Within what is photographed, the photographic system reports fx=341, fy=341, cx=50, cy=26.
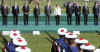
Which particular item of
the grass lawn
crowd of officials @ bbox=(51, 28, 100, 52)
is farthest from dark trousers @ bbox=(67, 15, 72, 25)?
crowd of officials @ bbox=(51, 28, 100, 52)

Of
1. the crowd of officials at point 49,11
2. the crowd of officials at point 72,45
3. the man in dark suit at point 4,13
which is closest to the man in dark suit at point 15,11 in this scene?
the crowd of officials at point 49,11

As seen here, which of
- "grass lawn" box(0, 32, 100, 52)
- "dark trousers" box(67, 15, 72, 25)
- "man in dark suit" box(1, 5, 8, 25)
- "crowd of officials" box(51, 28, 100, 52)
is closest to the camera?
"crowd of officials" box(51, 28, 100, 52)

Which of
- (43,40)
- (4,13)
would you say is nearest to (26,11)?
(4,13)

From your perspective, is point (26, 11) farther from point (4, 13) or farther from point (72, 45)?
point (72, 45)

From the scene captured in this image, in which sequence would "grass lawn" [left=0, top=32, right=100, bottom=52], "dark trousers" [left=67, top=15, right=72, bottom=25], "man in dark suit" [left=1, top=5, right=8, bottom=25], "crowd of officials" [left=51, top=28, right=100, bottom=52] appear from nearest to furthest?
1. "crowd of officials" [left=51, top=28, right=100, bottom=52]
2. "grass lawn" [left=0, top=32, right=100, bottom=52]
3. "man in dark suit" [left=1, top=5, right=8, bottom=25]
4. "dark trousers" [left=67, top=15, right=72, bottom=25]

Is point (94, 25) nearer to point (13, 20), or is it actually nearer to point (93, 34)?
point (93, 34)

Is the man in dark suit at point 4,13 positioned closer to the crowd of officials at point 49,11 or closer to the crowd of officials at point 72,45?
the crowd of officials at point 49,11

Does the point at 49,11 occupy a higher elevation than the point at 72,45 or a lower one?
higher

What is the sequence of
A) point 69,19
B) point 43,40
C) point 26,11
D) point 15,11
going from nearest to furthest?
point 43,40, point 15,11, point 26,11, point 69,19

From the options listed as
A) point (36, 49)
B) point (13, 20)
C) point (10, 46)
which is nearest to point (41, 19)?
point (13, 20)

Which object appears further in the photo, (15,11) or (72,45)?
(15,11)

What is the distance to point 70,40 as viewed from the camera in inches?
293

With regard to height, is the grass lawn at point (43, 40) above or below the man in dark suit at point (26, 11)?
below

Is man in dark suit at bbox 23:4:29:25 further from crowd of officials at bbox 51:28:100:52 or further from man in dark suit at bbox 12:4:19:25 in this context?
crowd of officials at bbox 51:28:100:52
